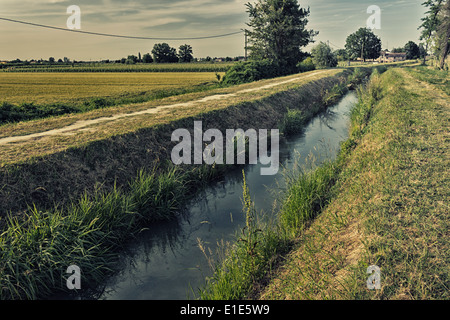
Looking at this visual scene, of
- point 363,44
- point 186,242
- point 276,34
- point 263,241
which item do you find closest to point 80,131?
point 186,242

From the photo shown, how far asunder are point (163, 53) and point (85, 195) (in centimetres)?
9435

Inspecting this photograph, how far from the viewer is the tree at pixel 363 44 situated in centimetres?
10262

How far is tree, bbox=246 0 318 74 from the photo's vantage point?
4388 cm

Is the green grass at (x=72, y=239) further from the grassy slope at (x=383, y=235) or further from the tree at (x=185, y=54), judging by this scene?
the tree at (x=185, y=54)

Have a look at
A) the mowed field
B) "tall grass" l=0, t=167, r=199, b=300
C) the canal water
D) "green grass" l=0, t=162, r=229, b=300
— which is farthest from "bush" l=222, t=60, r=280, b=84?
"tall grass" l=0, t=167, r=199, b=300

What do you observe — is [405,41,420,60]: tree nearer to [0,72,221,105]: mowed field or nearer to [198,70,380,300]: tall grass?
[0,72,221,105]: mowed field

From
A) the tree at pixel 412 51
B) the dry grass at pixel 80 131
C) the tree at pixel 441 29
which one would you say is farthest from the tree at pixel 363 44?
the dry grass at pixel 80 131

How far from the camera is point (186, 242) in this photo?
5.88 m

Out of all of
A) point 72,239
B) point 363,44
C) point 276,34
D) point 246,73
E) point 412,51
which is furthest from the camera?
point 412,51

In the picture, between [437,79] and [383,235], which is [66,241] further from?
[437,79]

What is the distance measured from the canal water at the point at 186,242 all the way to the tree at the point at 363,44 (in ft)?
361

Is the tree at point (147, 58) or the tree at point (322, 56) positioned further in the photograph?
the tree at point (147, 58)

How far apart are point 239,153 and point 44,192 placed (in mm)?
5793
